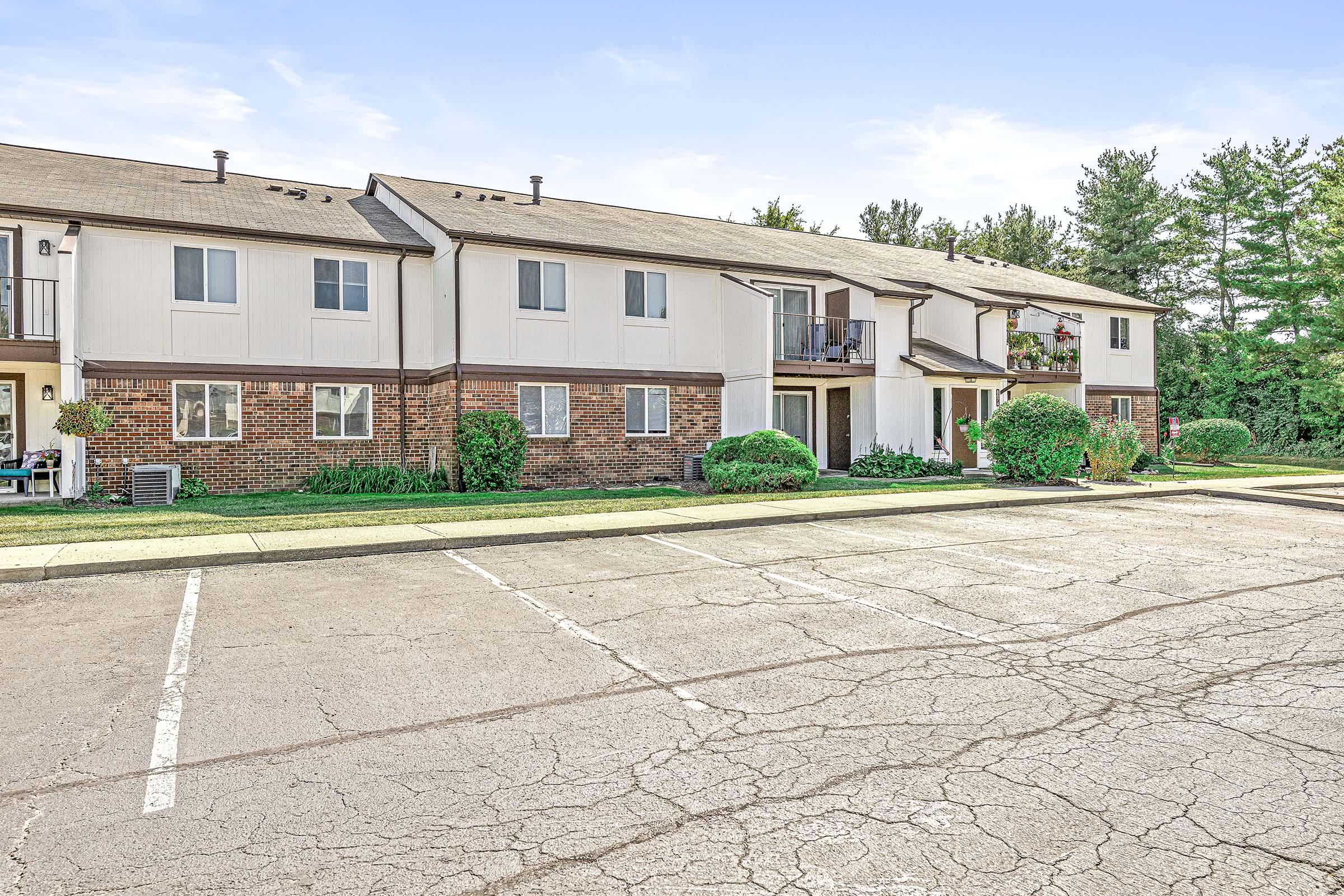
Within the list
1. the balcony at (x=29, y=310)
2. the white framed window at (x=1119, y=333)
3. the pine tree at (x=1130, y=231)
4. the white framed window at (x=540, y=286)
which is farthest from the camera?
the pine tree at (x=1130, y=231)

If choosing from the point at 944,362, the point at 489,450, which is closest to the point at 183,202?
the point at 489,450

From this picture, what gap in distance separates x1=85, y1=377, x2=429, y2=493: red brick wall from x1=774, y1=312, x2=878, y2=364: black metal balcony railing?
889 cm

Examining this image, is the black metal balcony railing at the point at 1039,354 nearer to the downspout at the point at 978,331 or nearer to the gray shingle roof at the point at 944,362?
the downspout at the point at 978,331

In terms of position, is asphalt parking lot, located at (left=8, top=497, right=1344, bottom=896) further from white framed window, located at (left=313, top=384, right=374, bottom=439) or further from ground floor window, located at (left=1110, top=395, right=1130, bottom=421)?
ground floor window, located at (left=1110, top=395, right=1130, bottom=421)

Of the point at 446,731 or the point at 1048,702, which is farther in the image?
the point at 1048,702

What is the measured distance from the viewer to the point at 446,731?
453 centimetres

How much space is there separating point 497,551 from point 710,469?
8298 millimetres

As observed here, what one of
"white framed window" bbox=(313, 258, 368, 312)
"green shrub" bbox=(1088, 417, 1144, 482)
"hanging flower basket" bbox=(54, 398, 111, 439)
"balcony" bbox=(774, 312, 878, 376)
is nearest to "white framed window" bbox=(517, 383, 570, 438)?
"white framed window" bbox=(313, 258, 368, 312)

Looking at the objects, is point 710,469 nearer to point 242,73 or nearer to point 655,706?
point 242,73

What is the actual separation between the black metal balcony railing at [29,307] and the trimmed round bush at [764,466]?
12469 millimetres

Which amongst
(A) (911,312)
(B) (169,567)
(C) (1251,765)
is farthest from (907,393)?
(C) (1251,765)

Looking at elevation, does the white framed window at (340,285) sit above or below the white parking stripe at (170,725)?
above

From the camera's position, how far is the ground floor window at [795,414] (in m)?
23.5

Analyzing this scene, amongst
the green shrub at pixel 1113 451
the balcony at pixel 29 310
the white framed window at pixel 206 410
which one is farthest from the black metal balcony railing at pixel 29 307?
the green shrub at pixel 1113 451
